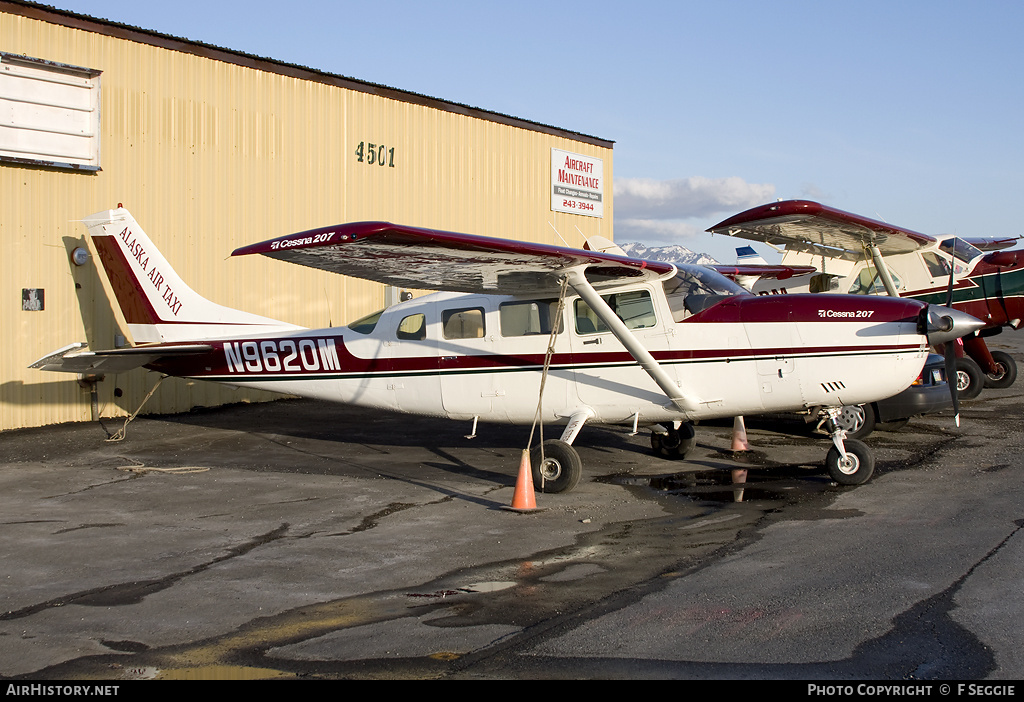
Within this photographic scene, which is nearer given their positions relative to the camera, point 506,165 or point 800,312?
point 800,312

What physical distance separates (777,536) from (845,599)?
1.62 meters

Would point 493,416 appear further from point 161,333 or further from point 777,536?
point 161,333

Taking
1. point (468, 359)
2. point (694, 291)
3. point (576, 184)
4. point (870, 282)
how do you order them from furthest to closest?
point (576, 184)
point (870, 282)
point (468, 359)
point (694, 291)

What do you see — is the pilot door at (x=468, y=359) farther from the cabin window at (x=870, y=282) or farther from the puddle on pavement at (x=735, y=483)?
the cabin window at (x=870, y=282)

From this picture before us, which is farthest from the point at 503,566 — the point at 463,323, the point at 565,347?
the point at 463,323

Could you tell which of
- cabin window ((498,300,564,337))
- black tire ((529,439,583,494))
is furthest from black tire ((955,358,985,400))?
black tire ((529,439,583,494))

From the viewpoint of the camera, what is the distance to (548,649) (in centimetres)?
430

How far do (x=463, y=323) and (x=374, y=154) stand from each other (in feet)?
28.6

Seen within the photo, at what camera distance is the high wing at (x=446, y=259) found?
7230 mm

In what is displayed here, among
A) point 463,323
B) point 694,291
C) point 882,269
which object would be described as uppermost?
point 882,269

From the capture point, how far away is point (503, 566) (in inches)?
236

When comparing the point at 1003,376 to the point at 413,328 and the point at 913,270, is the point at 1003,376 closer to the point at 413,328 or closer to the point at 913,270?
the point at 913,270

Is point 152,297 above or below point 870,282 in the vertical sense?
below
